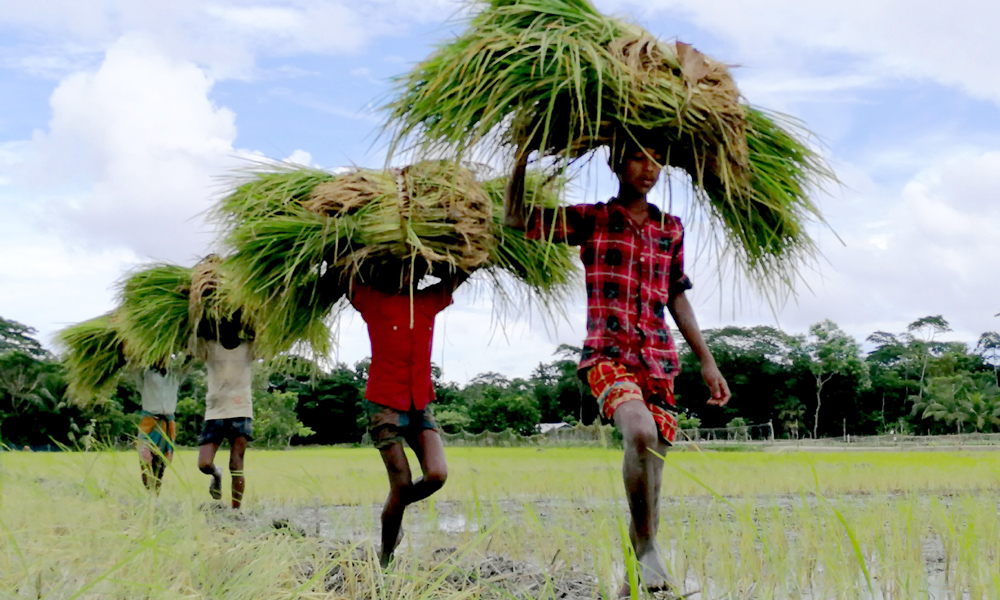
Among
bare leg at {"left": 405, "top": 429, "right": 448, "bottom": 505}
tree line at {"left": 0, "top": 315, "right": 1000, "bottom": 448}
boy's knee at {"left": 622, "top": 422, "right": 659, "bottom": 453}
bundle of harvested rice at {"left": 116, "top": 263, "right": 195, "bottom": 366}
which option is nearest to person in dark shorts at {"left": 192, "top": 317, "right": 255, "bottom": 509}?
bundle of harvested rice at {"left": 116, "top": 263, "right": 195, "bottom": 366}

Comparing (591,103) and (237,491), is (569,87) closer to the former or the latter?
(591,103)

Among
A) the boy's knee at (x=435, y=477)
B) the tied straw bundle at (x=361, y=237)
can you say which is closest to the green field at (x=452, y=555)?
the boy's knee at (x=435, y=477)

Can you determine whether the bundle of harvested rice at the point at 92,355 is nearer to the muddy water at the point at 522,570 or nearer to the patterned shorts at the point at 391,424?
the muddy water at the point at 522,570

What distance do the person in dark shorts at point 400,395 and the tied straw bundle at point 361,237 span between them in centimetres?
13

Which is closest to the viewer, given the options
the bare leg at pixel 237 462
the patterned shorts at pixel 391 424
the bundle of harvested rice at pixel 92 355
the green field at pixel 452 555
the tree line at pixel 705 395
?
the green field at pixel 452 555

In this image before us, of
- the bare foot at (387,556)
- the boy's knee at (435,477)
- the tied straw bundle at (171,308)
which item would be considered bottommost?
the bare foot at (387,556)

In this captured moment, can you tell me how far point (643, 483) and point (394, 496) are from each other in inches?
44.5

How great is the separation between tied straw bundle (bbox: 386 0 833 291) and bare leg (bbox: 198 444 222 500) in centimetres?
317

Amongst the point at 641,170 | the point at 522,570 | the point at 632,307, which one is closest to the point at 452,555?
the point at 522,570

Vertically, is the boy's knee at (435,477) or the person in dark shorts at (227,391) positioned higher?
the person in dark shorts at (227,391)

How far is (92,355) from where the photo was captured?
733cm

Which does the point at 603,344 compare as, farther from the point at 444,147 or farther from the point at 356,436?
the point at 356,436

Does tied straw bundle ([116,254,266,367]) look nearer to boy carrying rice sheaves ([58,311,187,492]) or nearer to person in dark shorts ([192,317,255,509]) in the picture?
person in dark shorts ([192,317,255,509])

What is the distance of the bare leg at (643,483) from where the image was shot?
277 cm
